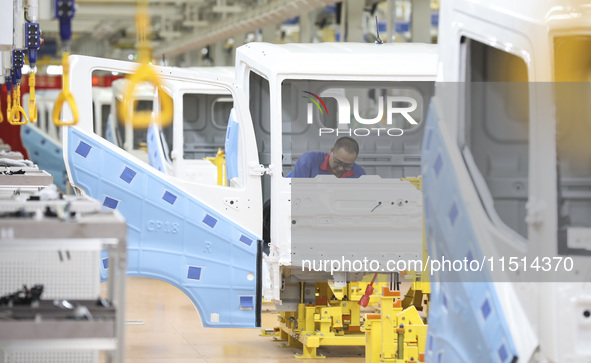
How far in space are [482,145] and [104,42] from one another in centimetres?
3450

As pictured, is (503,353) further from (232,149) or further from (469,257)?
(232,149)

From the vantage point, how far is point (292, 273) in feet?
29.0

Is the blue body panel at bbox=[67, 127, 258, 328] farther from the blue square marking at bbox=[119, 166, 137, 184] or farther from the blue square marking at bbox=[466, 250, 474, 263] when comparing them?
the blue square marking at bbox=[466, 250, 474, 263]

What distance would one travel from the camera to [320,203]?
835 cm

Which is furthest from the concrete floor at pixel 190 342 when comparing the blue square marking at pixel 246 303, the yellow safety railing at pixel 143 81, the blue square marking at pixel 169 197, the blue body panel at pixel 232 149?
the yellow safety railing at pixel 143 81

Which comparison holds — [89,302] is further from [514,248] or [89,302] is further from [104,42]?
[104,42]

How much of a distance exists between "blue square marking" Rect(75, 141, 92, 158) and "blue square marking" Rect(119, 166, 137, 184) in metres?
0.31

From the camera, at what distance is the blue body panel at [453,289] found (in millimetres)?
4223

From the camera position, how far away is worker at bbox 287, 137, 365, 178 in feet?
29.1

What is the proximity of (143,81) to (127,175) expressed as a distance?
152 inches

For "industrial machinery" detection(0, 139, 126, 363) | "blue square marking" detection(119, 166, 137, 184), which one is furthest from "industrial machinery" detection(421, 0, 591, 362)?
"blue square marking" detection(119, 166, 137, 184)

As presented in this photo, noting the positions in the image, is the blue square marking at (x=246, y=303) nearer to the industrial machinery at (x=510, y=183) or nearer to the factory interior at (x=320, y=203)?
the factory interior at (x=320, y=203)

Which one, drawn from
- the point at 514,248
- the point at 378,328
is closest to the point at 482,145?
the point at 514,248

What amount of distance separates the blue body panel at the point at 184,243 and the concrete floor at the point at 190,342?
2.33 ft
